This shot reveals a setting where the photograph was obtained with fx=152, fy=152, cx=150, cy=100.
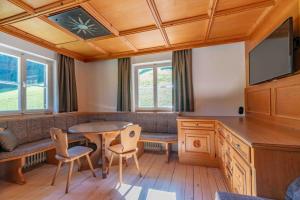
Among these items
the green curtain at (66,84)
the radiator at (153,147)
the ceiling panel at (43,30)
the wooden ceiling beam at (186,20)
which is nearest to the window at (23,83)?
the green curtain at (66,84)

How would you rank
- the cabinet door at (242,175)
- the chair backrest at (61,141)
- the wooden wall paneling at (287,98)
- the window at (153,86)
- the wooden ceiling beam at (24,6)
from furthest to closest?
the window at (153,86), the chair backrest at (61,141), the wooden ceiling beam at (24,6), the wooden wall paneling at (287,98), the cabinet door at (242,175)

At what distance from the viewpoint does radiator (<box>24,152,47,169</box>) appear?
2604mm

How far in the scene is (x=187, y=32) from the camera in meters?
2.72

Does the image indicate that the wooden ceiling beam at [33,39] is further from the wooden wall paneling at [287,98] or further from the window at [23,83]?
the wooden wall paneling at [287,98]

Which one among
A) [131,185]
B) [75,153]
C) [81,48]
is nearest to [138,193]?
[131,185]

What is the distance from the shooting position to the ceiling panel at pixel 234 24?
2184mm

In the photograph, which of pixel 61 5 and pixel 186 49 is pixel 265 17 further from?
pixel 61 5

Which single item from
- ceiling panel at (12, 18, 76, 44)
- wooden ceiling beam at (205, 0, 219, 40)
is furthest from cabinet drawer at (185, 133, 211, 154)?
ceiling panel at (12, 18, 76, 44)

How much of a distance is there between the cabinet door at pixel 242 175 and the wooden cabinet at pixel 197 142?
3.38ft

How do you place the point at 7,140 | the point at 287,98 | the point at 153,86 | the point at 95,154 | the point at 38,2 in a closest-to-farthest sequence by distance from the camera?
1. the point at 287,98
2. the point at 38,2
3. the point at 7,140
4. the point at 95,154
5. the point at 153,86

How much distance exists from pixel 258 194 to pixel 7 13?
330 cm

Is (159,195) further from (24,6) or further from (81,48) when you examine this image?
(81,48)

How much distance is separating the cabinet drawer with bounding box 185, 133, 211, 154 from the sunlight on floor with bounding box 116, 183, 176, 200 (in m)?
0.99

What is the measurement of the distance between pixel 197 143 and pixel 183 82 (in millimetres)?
1309
